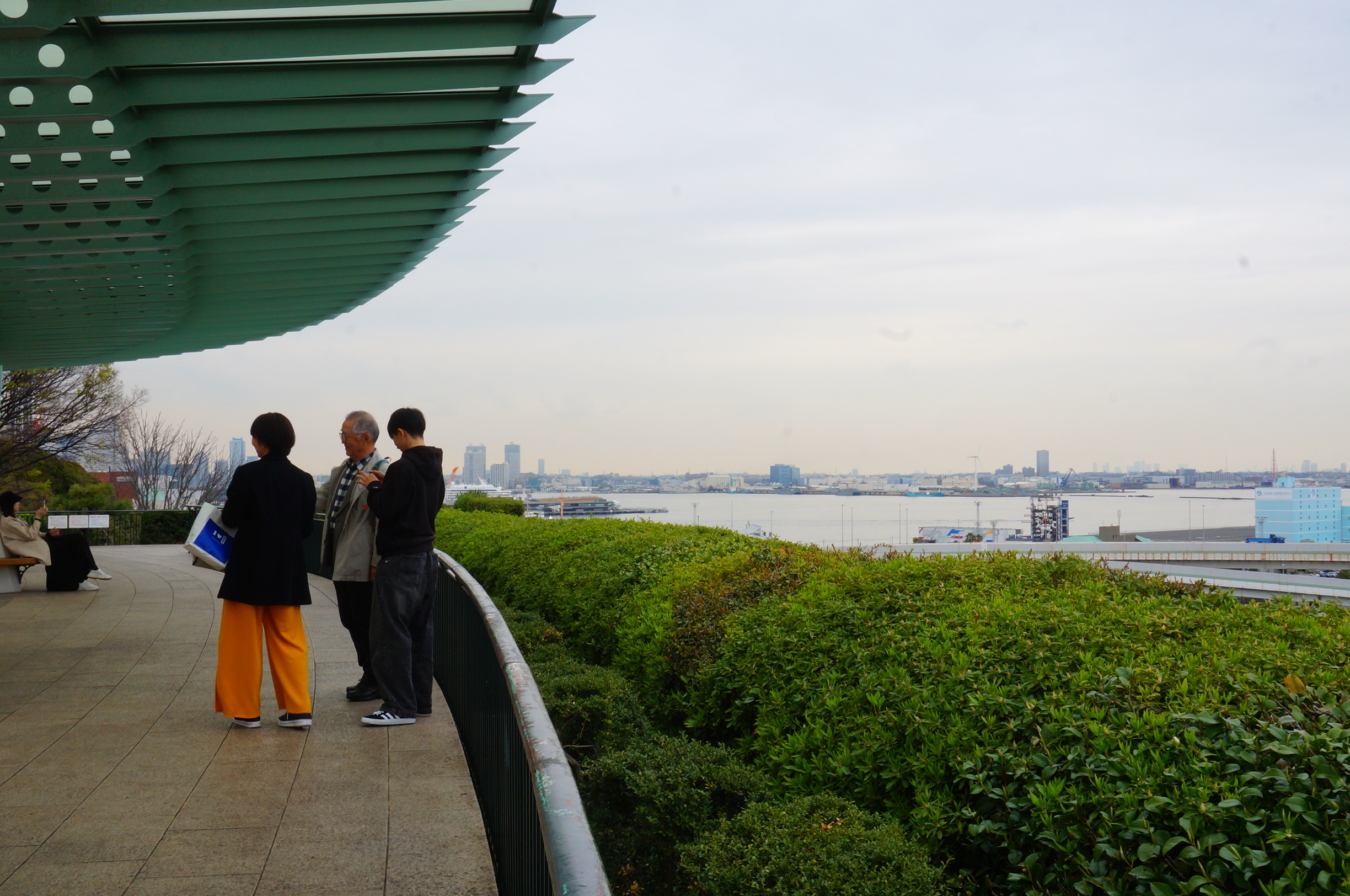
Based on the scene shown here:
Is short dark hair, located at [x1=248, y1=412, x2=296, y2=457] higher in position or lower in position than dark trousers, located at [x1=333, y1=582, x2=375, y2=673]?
higher

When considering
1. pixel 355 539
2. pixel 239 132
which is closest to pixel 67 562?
pixel 239 132

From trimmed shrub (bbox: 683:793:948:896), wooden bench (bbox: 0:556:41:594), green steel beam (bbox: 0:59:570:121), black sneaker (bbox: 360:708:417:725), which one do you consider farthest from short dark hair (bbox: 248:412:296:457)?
wooden bench (bbox: 0:556:41:594)

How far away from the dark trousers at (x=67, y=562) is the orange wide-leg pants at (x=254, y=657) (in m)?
8.88

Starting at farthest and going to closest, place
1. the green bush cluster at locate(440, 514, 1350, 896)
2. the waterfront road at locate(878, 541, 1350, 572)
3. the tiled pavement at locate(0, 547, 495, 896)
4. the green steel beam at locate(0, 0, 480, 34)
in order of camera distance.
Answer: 1. the waterfront road at locate(878, 541, 1350, 572)
2. the green steel beam at locate(0, 0, 480, 34)
3. the tiled pavement at locate(0, 547, 495, 896)
4. the green bush cluster at locate(440, 514, 1350, 896)

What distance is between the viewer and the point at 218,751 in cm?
487

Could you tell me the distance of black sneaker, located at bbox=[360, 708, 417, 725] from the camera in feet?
17.5

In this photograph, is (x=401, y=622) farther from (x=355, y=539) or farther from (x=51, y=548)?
(x=51, y=548)

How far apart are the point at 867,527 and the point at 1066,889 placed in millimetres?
24083

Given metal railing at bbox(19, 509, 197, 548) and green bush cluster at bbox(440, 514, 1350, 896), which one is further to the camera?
metal railing at bbox(19, 509, 197, 548)

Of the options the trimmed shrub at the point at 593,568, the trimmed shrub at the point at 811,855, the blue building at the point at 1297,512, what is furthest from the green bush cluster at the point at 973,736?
the blue building at the point at 1297,512

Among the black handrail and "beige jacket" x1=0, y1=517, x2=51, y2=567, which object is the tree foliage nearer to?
"beige jacket" x1=0, y1=517, x2=51, y2=567

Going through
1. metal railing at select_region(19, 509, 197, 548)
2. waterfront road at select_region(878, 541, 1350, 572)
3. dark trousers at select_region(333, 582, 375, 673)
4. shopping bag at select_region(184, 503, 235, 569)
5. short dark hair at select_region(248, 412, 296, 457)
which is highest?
short dark hair at select_region(248, 412, 296, 457)

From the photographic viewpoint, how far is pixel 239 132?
635cm

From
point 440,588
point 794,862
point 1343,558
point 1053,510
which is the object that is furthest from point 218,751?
point 1053,510
